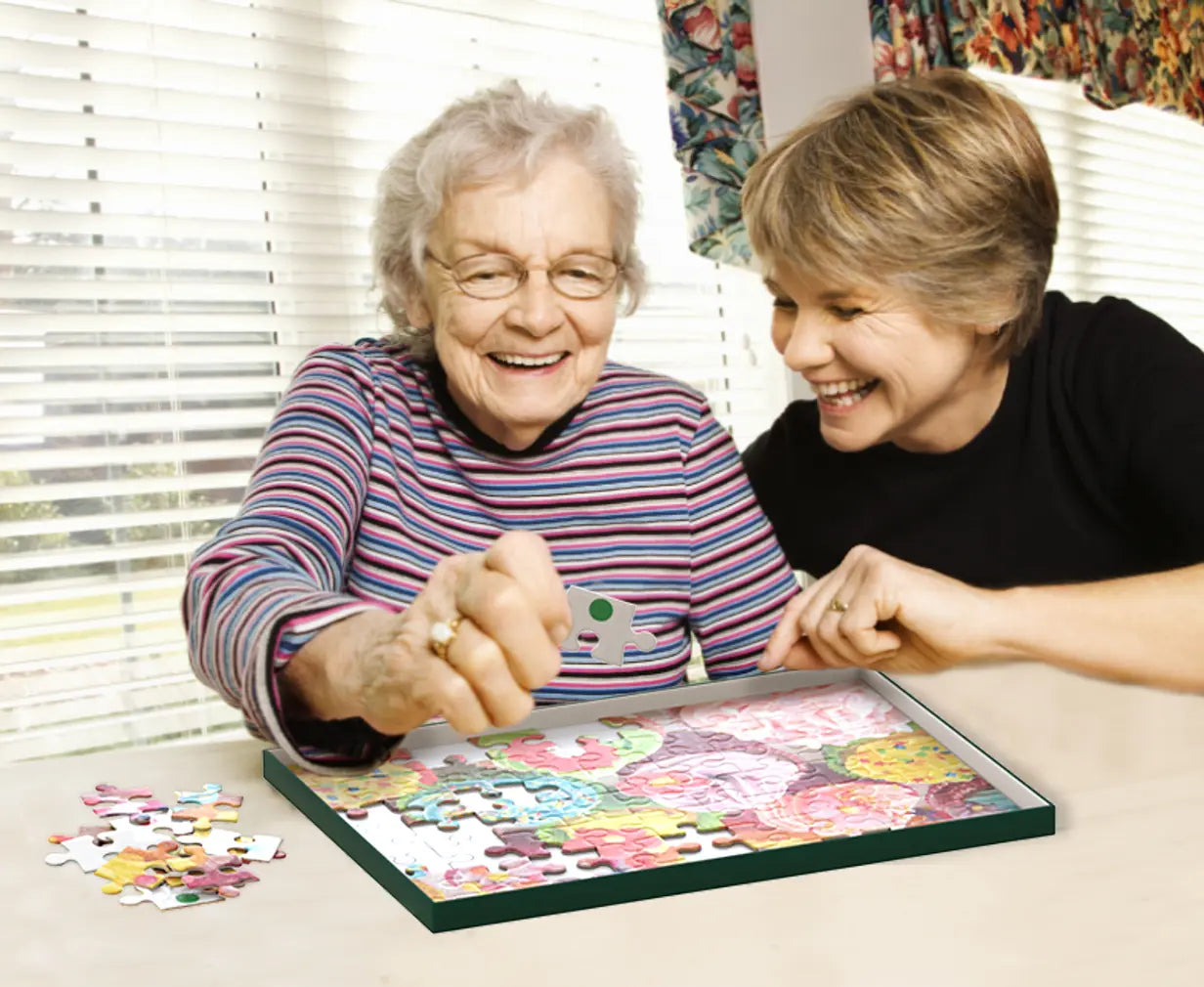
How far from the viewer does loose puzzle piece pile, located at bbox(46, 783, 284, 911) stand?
0.86 m

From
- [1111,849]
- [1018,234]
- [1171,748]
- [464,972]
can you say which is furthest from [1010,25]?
[464,972]

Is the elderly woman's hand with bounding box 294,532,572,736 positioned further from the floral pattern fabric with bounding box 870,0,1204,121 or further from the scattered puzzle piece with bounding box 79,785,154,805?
→ the floral pattern fabric with bounding box 870,0,1204,121

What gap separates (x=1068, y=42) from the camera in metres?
3.82

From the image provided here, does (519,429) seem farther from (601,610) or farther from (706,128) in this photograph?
(706,128)

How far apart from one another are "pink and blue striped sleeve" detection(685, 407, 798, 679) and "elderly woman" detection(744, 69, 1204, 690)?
172mm

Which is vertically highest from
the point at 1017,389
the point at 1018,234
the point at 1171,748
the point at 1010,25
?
the point at 1010,25

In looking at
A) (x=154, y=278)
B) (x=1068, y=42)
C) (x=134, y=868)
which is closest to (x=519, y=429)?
(x=134, y=868)

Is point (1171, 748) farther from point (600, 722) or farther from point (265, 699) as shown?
point (265, 699)

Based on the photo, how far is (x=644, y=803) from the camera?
936 millimetres

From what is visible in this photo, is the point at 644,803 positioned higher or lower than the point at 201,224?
lower

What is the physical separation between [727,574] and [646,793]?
27.6 inches

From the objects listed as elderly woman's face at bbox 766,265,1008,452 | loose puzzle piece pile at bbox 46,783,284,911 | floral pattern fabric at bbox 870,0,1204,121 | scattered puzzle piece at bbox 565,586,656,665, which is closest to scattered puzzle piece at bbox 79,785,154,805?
loose puzzle piece pile at bbox 46,783,284,911

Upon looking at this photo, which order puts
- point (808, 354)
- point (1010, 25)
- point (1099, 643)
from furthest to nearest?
point (1010, 25)
point (808, 354)
point (1099, 643)

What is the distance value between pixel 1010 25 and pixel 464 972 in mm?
3437
